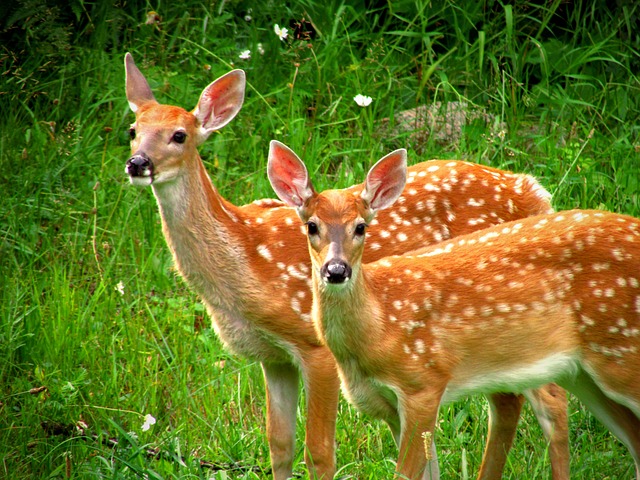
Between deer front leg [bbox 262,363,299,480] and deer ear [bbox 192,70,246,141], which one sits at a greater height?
deer ear [bbox 192,70,246,141]

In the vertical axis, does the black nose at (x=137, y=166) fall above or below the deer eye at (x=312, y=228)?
above

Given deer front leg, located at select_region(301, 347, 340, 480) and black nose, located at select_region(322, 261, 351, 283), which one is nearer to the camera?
black nose, located at select_region(322, 261, 351, 283)

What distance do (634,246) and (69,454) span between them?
2.63m

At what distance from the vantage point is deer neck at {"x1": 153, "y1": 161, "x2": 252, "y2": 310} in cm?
571

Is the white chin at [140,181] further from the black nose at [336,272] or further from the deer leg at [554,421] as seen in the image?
the deer leg at [554,421]

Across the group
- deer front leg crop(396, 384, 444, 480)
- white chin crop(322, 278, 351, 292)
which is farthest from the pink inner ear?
deer front leg crop(396, 384, 444, 480)

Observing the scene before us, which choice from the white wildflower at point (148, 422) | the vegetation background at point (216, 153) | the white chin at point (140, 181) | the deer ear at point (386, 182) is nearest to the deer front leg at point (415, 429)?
the vegetation background at point (216, 153)

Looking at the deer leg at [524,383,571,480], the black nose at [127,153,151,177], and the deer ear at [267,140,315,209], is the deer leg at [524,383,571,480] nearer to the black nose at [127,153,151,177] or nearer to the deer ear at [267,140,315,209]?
the deer ear at [267,140,315,209]

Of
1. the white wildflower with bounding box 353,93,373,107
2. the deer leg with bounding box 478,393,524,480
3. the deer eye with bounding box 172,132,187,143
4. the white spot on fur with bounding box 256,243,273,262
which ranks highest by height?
the deer eye with bounding box 172,132,187,143

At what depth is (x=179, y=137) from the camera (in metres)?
5.70

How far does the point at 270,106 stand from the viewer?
7816 mm

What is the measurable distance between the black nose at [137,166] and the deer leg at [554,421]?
83.4 inches

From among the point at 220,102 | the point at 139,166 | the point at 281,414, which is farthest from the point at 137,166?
the point at 281,414

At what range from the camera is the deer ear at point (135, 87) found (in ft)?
19.8
